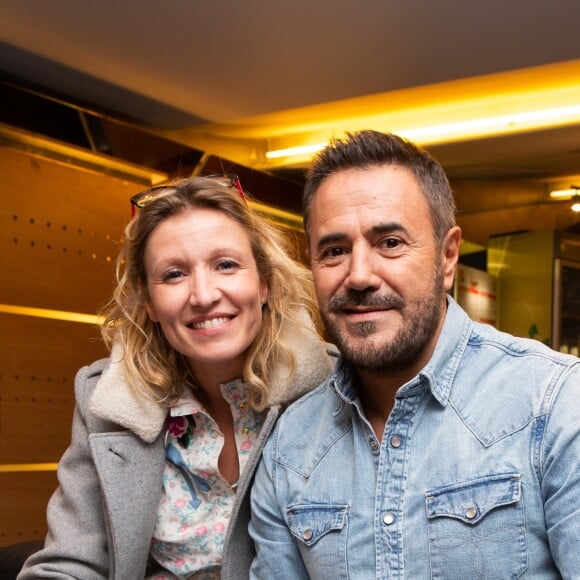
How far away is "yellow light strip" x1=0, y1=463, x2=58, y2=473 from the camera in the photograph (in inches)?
168

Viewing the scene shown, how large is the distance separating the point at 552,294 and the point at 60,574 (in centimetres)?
459

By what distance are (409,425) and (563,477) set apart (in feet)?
1.00

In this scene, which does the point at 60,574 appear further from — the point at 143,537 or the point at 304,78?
the point at 304,78

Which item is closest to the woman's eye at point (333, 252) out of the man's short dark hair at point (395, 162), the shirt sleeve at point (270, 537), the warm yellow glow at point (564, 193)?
the man's short dark hair at point (395, 162)

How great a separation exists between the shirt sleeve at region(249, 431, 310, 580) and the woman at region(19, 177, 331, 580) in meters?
0.07

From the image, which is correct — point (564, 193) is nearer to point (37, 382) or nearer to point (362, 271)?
point (37, 382)

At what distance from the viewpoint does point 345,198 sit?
167cm

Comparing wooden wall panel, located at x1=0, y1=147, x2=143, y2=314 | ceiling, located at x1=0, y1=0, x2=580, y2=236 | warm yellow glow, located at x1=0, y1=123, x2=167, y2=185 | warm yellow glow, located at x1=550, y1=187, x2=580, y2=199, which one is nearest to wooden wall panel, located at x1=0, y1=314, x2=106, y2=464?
wooden wall panel, located at x1=0, y1=147, x2=143, y2=314

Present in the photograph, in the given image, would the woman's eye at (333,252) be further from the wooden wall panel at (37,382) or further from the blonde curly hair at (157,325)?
the wooden wall panel at (37,382)

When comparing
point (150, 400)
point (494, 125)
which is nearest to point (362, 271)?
point (150, 400)

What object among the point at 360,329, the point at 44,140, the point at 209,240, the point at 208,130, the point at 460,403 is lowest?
the point at 460,403

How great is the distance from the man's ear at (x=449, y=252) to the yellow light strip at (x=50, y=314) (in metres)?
2.70

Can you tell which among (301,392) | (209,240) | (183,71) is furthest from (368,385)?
(183,71)

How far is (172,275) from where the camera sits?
1997 mm
